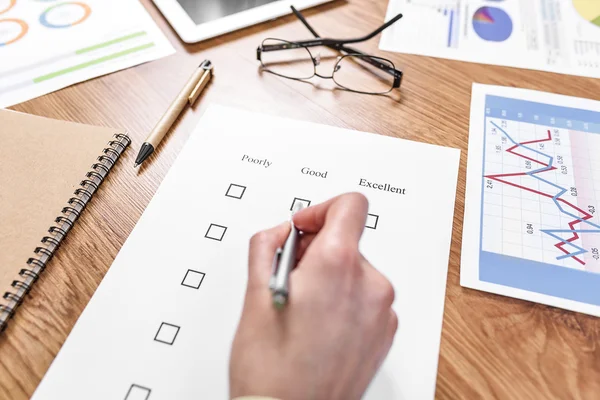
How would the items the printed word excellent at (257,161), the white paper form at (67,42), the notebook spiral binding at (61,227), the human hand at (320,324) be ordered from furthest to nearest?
the white paper form at (67,42), the printed word excellent at (257,161), the notebook spiral binding at (61,227), the human hand at (320,324)

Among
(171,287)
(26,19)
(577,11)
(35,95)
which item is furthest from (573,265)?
(26,19)

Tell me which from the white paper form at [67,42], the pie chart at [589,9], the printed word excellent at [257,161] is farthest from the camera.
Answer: the pie chart at [589,9]

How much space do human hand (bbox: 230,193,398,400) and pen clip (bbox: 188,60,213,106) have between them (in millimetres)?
314

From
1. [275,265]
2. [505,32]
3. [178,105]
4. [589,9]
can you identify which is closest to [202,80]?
[178,105]

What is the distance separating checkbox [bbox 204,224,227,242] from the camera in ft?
1.78

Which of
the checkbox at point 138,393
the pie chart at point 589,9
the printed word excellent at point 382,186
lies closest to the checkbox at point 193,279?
the checkbox at point 138,393

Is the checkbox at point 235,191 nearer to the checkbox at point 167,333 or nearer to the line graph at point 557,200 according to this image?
the checkbox at point 167,333

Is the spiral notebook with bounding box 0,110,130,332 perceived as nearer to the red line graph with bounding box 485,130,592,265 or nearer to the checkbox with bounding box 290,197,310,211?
the checkbox with bounding box 290,197,310,211

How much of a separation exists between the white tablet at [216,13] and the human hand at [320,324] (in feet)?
1.49

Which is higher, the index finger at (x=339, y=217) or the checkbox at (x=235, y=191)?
the checkbox at (x=235, y=191)

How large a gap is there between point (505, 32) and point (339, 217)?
0.53m

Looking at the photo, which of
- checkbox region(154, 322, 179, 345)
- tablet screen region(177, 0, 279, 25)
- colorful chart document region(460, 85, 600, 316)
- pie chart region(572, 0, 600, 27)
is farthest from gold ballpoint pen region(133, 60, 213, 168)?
pie chart region(572, 0, 600, 27)

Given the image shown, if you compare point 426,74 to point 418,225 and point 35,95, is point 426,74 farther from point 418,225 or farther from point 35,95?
point 35,95

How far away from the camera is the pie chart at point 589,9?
82cm
